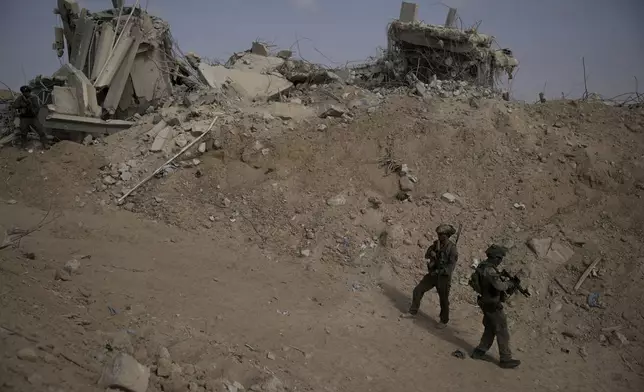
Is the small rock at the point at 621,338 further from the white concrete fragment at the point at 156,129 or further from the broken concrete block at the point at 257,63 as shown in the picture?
the broken concrete block at the point at 257,63

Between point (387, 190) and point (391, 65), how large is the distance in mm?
4207

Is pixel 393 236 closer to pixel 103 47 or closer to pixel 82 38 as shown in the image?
pixel 103 47

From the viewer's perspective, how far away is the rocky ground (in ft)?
14.2

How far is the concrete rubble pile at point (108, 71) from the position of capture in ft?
30.4

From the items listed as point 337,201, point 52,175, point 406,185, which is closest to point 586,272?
point 406,185

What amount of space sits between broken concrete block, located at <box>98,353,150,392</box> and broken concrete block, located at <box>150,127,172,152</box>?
19.4ft

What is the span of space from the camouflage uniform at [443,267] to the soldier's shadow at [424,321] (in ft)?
0.52

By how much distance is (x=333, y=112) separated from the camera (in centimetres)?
898

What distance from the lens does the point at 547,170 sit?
7988mm

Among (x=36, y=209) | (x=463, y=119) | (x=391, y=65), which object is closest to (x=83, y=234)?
(x=36, y=209)

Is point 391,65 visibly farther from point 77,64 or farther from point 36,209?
point 36,209

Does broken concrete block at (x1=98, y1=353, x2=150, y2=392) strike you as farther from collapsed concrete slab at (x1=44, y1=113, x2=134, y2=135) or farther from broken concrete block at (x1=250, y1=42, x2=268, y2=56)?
broken concrete block at (x1=250, y1=42, x2=268, y2=56)

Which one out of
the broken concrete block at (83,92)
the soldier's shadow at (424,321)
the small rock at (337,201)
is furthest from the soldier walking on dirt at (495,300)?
the broken concrete block at (83,92)

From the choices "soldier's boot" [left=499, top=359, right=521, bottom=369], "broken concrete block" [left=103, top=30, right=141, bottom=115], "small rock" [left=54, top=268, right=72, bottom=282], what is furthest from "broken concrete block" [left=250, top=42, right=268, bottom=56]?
"soldier's boot" [left=499, top=359, right=521, bottom=369]
